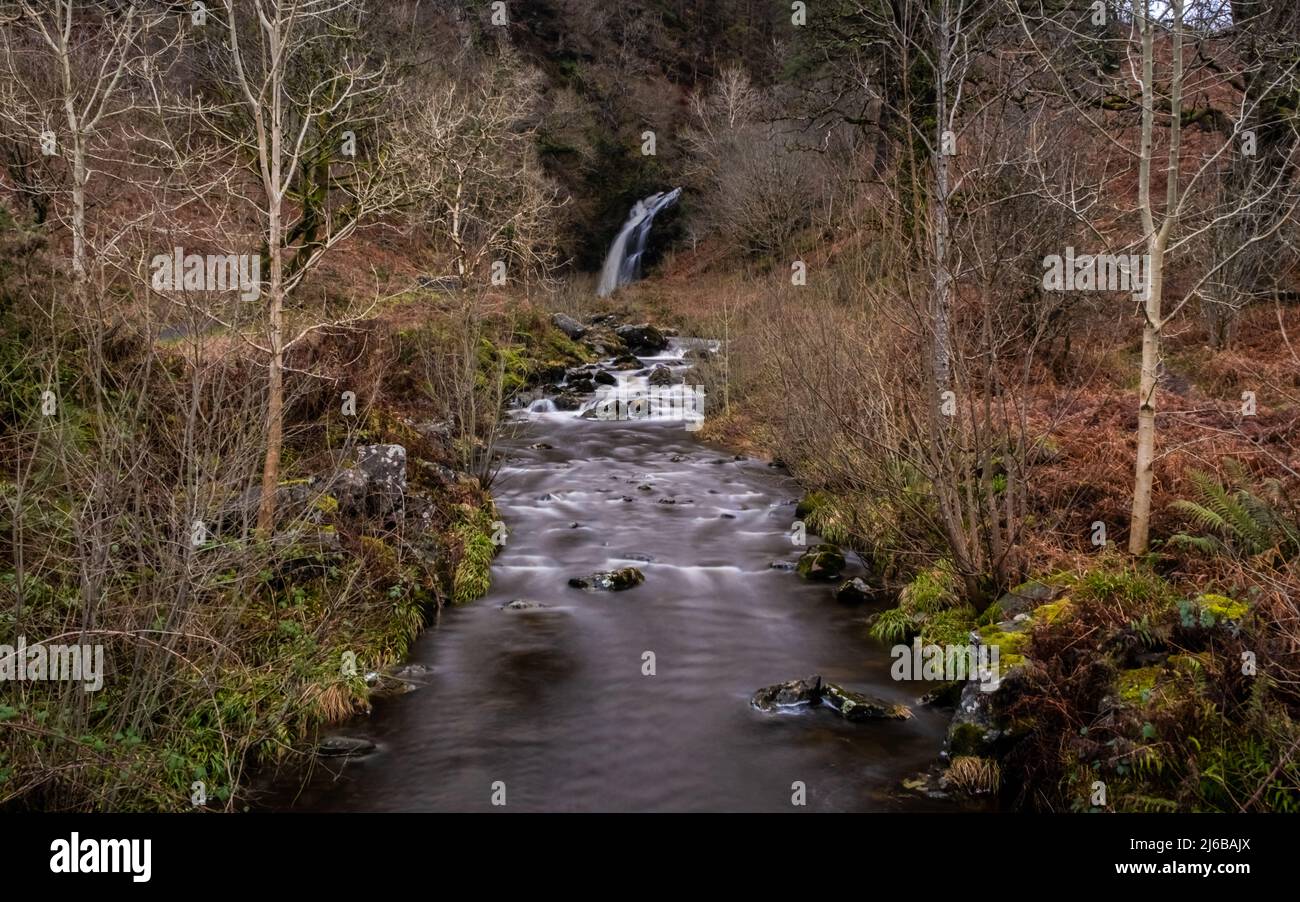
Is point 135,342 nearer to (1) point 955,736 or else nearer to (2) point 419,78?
(1) point 955,736

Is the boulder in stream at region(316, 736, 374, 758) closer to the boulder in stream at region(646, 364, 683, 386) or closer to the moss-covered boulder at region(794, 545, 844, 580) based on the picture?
the moss-covered boulder at region(794, 545, 844, 580)

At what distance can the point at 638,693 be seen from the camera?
8055 millimetres

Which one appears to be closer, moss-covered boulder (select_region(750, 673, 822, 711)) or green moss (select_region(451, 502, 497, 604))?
moss-covered boulder (select_region(750, 673, 822, 711))

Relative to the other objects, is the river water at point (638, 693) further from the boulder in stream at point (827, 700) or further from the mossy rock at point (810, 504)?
the mossy rock at point (810, 504)

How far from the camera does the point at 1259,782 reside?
4645 mm

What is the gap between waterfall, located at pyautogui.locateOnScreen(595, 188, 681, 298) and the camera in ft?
140

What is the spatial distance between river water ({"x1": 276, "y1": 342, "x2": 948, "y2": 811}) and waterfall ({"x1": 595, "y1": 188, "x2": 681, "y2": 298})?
3019 centimetres

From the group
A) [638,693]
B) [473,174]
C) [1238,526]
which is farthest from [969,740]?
[473,174]

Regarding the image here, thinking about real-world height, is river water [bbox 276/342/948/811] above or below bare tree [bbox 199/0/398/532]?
below

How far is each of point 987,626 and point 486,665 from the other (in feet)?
15.6

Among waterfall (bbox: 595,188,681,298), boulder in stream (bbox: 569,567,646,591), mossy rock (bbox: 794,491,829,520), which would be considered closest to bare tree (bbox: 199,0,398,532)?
boulder in stream (bbox: 569,567,646,591)

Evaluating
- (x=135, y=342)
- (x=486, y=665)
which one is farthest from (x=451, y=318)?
(x=486, y=665)

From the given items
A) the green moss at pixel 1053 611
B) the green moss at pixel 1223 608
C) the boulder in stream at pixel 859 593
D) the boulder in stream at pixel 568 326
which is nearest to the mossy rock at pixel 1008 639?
the green moss at pixel 1053 611

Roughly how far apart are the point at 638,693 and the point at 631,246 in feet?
124
